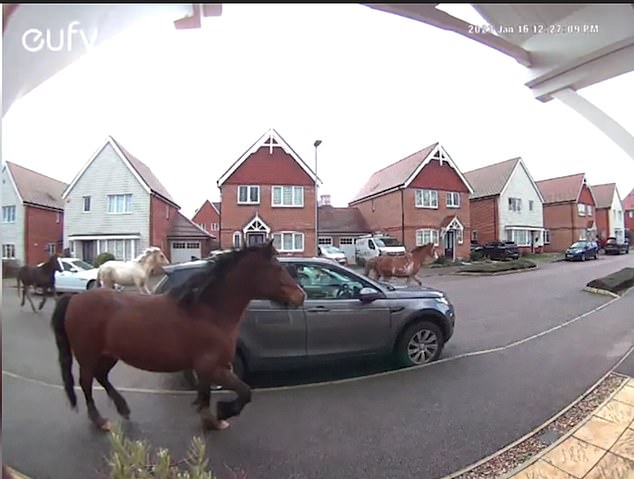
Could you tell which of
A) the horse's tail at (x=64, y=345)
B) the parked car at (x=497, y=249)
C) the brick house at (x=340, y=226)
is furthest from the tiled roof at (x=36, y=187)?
the parked car at (x=497, y=249)

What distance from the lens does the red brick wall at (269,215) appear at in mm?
1655

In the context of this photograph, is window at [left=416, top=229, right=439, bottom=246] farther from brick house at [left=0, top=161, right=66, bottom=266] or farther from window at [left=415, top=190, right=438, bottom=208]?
brick house at [left=0, top=161, right=66, bottom=266]

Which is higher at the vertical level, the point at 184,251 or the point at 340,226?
the point at 340,226

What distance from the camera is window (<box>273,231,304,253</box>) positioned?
1715 mm

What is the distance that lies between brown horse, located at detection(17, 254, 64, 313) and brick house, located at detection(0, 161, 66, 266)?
3cm

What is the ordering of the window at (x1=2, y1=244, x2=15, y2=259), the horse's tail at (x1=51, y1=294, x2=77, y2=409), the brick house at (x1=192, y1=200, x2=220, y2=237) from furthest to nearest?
the brick house at (x1=192, y1=200, x2=220, y2=237) → the horse's tail at (x1=51, y1=294, x2=77, y2=409) → the window at (x1=2, y1=244, x2=15, y2=259)

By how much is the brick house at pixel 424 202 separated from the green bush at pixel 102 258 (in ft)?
4.44

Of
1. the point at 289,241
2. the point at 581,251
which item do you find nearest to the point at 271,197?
the point at 289,241

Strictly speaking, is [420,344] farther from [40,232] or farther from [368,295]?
[40,232]

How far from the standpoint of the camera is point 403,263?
2053mm

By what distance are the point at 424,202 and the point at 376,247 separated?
41cm

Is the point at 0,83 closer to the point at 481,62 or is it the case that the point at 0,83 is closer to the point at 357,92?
the point at 357,92

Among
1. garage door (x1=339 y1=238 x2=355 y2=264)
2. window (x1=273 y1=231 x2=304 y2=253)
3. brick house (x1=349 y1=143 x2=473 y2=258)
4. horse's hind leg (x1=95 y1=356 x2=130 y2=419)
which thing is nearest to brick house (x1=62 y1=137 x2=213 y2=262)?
window (x1=273 y1=231 x2=304 y2=253)

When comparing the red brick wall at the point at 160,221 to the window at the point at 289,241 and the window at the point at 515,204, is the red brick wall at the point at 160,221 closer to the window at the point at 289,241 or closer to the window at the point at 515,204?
the window at the point at 289,241
